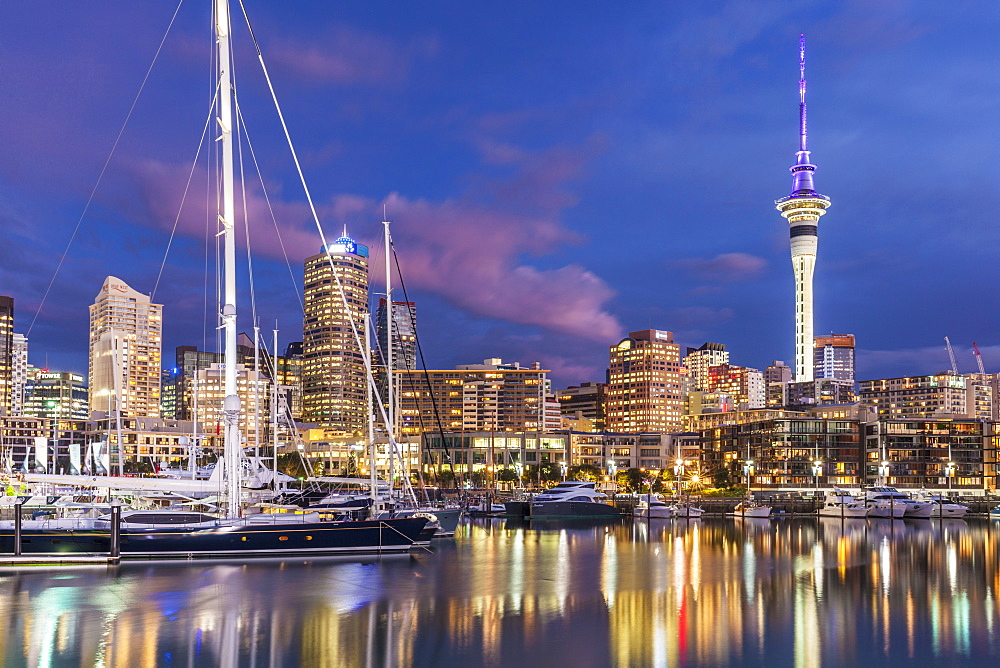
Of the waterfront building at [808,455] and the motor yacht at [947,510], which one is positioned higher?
the waterfront building at [808,455]

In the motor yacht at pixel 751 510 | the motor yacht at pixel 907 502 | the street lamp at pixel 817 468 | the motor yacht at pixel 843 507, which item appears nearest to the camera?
the motor yacht at pixel 751 510

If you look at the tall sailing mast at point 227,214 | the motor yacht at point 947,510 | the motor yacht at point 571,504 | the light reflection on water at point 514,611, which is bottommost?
the motor yacht at point 947,510

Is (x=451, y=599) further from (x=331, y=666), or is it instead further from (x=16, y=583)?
(x=16, y=583)

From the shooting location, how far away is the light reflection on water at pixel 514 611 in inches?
1172

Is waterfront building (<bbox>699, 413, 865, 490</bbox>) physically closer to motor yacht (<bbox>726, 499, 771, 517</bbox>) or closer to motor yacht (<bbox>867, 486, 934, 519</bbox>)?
motor yacht (<bbox>867, 486, 934, 519</bbox>)

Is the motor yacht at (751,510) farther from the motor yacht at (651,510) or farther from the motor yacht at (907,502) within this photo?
the motor yacht at (907,502)

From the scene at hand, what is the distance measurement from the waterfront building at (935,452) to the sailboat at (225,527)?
128979 millimetres

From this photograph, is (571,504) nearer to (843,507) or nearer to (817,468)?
(843,507)

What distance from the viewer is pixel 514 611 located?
37781 mm

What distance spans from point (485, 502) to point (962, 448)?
89007mm

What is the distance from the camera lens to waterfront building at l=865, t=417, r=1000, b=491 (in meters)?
162

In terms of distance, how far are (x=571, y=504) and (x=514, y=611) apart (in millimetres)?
68267

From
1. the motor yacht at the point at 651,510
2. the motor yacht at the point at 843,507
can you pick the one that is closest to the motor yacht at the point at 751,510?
the motor yacht at the point at 843,507

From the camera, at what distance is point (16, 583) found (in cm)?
4344
